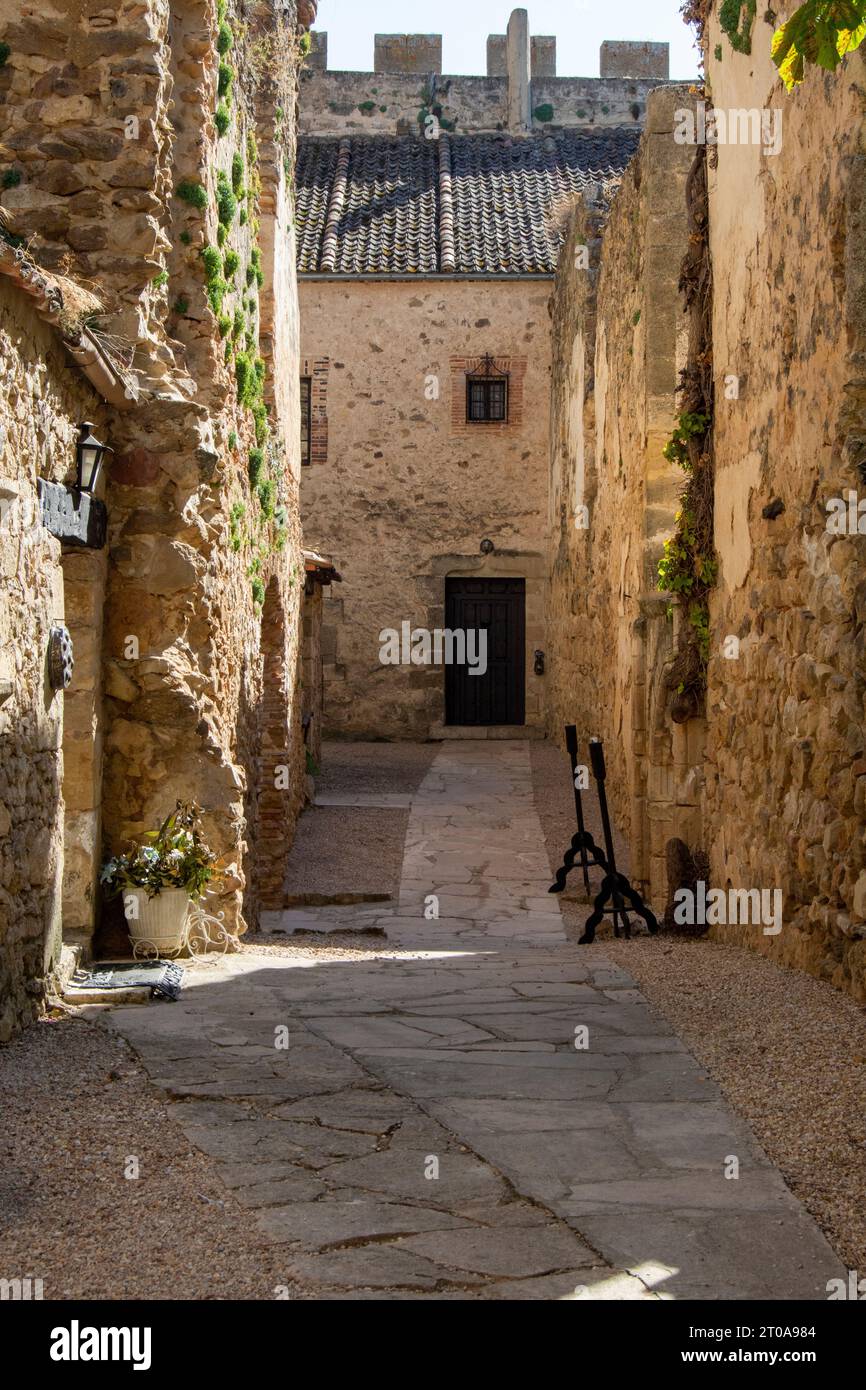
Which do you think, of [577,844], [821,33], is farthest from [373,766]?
[821,33]

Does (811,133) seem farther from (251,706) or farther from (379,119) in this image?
(379,119)

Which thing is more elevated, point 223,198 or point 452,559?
point 223,198

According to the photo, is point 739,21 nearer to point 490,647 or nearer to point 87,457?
point 87,457

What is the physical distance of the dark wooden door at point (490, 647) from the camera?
2130 cm

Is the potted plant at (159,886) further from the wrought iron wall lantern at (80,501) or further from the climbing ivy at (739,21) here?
the climbing ivy at (739,21)

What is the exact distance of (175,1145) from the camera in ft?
13.2

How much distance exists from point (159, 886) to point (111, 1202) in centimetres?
365

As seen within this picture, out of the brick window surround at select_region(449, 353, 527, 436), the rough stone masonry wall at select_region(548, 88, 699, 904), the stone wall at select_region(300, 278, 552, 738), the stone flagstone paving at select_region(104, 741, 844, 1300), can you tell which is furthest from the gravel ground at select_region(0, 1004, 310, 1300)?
the brick window surround at select_region(449, 353, 527, 436)

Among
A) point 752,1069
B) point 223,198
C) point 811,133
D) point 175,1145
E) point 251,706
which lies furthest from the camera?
point 251,706

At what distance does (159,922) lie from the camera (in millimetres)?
7199

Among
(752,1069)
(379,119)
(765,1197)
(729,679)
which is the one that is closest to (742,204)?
(729,679)

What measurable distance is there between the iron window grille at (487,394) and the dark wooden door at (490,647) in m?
2.41

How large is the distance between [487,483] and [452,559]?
122cm

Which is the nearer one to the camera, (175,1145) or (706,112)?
(175,1145)
